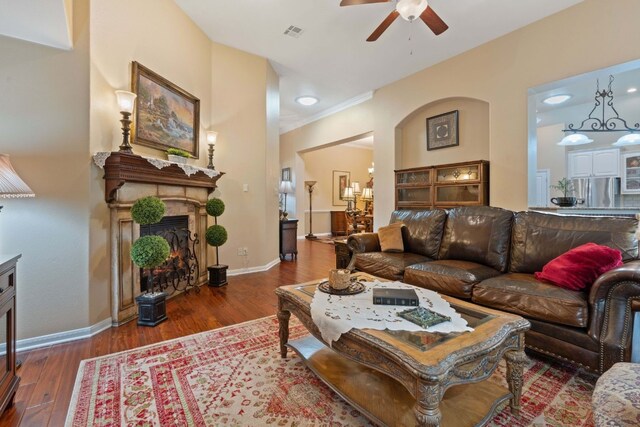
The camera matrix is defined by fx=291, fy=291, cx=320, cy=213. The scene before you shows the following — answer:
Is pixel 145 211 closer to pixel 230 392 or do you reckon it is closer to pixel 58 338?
pixel 58 338

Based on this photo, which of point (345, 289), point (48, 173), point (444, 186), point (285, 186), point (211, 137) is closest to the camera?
point (345, 289)

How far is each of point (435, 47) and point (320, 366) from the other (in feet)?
14.3

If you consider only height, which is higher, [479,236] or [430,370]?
[479,236]

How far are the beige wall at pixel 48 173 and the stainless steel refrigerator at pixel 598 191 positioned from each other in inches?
310

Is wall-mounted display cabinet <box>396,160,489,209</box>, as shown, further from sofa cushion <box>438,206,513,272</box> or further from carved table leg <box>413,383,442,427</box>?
carved table leg <box>413,383,442,427</box>

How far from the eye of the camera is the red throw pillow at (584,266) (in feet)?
6.16

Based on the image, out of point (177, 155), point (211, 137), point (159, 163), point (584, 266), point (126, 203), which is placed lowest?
point (584, 266)

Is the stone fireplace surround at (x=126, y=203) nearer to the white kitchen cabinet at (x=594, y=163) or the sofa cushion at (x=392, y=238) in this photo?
the sofa cushion at (x=392, y=238)

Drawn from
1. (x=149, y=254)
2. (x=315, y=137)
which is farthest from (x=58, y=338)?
(x=315, y=137)

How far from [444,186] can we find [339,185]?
18.6 feet

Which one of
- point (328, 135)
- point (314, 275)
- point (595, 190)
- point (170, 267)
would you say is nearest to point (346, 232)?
point (328, 135)

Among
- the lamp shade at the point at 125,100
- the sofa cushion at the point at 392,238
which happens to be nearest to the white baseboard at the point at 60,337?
the lamp shade at the point at 125,100

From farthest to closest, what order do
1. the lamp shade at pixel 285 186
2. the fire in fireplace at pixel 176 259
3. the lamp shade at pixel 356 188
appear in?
the lamp shade at pixel 356 188 < the lamp shade at pixel 285 186 < the fire in fireplace at pixel 176 259

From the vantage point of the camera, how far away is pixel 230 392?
1664 mm
